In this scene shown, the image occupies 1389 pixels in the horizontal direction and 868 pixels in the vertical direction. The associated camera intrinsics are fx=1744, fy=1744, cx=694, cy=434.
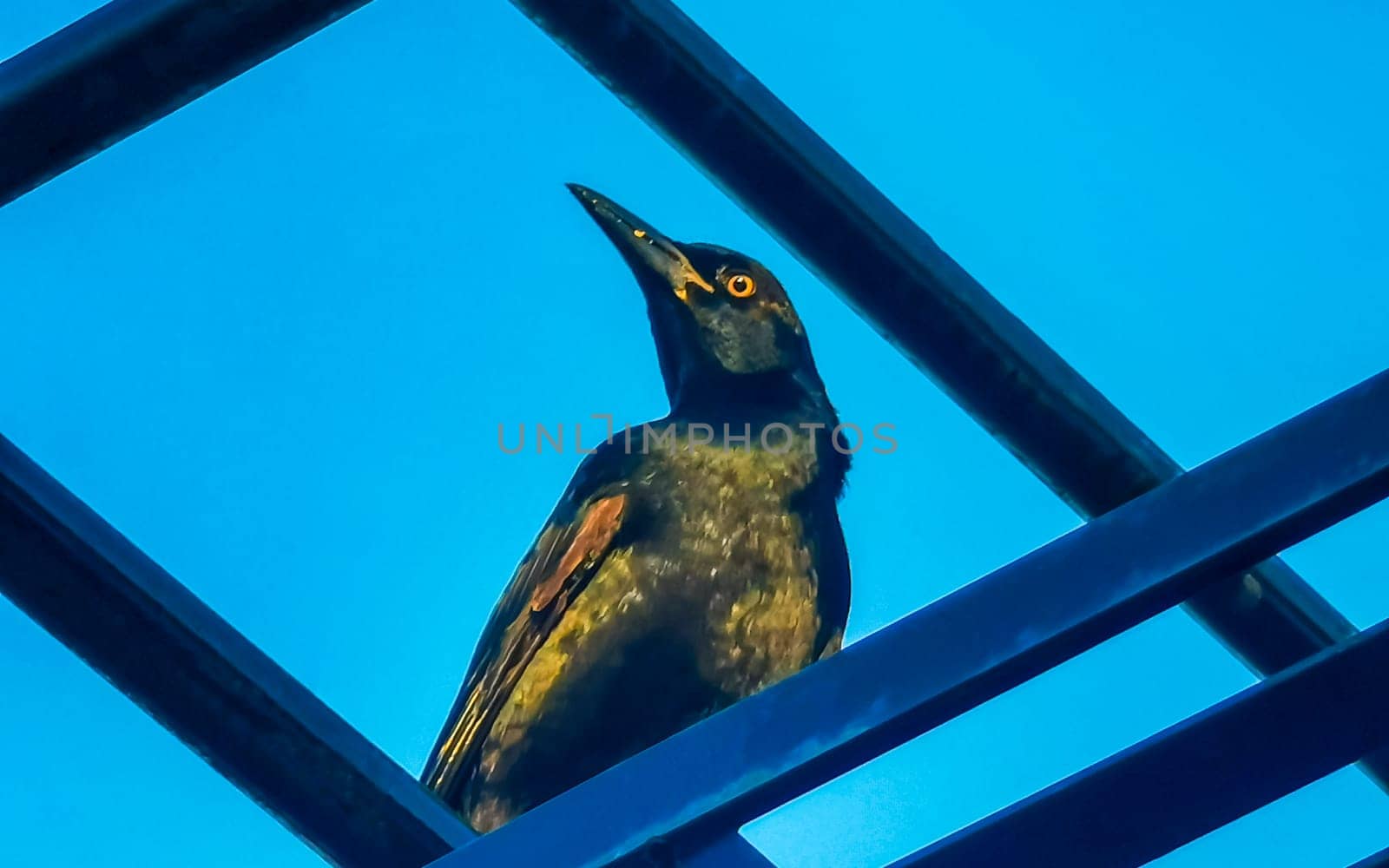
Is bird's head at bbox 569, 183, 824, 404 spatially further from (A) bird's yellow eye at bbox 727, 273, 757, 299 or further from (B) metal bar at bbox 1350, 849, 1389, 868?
(B) metal bar at bbox 1350, 849, 1389, 868

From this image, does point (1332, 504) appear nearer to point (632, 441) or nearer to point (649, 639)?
point (649, 639)

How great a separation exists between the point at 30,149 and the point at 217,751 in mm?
688

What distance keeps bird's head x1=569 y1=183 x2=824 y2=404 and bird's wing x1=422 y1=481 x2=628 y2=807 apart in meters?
0.51

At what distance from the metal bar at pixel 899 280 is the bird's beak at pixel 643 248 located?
1.37 m

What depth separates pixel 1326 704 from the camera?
1.35 meters

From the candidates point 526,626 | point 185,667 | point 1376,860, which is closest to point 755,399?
point 526,626

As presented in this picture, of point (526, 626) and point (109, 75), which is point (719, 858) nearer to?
point (109, 75)

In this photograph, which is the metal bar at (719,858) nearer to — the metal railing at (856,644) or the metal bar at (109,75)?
the metal railing at (856,644)

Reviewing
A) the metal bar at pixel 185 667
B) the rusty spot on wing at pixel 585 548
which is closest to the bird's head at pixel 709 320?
the rusty spot on wing at pixel 585 548

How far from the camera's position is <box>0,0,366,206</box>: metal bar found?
1899 millimetres

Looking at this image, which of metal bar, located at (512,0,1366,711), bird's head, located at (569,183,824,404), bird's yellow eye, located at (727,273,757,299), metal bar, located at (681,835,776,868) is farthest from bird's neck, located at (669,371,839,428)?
metal bar, located at (681,835,776,868)

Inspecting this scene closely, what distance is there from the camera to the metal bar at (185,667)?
187 centimetres

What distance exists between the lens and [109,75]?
192 cm

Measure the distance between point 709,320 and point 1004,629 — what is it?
2.52m
